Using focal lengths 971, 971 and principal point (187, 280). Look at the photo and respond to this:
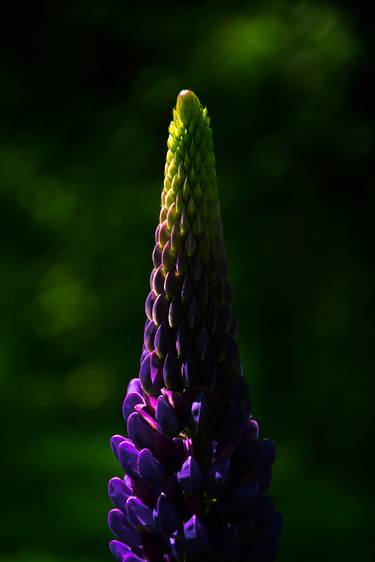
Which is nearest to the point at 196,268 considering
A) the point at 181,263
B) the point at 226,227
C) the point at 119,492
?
the point at 181,263

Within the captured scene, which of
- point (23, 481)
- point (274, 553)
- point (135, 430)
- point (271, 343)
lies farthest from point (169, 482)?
point (271, 343)

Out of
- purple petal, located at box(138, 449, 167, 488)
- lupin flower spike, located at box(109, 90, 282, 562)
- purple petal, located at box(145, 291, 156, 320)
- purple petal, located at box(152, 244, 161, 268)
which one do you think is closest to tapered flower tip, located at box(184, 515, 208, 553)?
lupin flower spike, located at box(109, 90, 282, 562)

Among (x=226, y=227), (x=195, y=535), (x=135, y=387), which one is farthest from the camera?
(x=226, y=227)

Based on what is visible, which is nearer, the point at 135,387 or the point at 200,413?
the point at 200,413

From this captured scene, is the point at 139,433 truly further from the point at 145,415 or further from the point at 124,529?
the point at 124,529

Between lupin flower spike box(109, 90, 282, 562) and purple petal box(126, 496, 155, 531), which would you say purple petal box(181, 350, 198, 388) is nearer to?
lupin flower spike box(109, 90, 282, 562)

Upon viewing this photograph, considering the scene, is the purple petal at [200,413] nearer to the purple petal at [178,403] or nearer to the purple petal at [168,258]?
the purple petal at [178,403]

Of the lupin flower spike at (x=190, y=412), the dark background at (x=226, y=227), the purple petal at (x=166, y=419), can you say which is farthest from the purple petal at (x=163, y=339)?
the dark background at (x=226, y=227)
